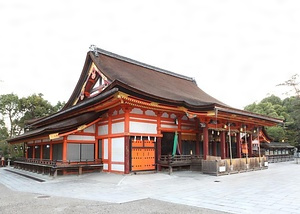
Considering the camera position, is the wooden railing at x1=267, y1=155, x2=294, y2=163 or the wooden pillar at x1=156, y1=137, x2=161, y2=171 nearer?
the wooden pillar at x1=156, y1=137, x2=161, y2=171

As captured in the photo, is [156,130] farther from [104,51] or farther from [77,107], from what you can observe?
[104,51]

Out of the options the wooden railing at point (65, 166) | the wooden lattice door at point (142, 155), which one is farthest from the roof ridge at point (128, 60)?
the wooden railing at point (65, 166)

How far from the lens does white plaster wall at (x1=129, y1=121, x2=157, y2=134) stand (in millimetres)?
12741

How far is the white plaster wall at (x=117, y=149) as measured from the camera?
41.6 feet

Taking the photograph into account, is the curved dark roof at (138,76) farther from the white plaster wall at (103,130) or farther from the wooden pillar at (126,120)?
the white plaster wall at (103,130)

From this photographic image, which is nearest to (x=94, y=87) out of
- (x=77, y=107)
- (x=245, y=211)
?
(x=77, y=107)

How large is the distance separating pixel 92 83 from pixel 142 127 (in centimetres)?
601

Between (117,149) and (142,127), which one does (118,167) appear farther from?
(142,127)

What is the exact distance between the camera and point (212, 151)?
1739 centimetres

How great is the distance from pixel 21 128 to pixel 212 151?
87.7 feet

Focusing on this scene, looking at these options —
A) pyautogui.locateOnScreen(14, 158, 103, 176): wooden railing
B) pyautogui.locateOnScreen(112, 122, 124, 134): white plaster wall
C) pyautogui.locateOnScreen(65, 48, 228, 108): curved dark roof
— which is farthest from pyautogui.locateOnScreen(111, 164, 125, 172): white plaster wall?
pyautogui.locateOnScreen(65, 48, 228, 108): curved dark roof

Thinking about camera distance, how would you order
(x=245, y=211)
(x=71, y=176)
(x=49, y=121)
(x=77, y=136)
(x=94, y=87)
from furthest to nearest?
(x=49, y=121) < (x=94, y=87) < (x=77, y=136) < (x=71, y=176) < (x=245, y=211)

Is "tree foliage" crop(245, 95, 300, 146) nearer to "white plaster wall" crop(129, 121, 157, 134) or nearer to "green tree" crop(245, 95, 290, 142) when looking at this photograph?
"green tree" crop(245, 95, 290, 142)

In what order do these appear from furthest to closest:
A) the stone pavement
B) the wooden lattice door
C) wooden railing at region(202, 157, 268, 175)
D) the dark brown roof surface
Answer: the dark brown roof surface
the wooden lattice door
wooden railing at region(202, 157, 268, 175)
the stone pavement
